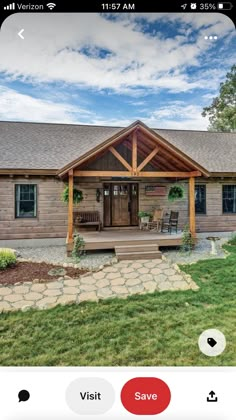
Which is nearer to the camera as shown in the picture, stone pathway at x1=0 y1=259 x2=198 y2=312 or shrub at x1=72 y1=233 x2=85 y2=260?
stone pathway at x1=0 y1=259 x2=198 y2=312

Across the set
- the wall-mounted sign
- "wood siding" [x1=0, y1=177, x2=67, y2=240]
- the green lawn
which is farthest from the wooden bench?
the green lawn

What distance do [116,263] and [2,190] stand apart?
17.1 feet

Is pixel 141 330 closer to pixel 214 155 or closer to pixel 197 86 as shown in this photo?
pixel 197 86

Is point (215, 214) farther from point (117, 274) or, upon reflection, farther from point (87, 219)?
point (117, 274)

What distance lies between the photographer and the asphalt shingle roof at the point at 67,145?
8086mm

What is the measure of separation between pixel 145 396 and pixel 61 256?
539 centimetres

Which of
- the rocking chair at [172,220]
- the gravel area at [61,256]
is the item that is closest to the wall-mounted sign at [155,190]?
the rocking chair at [172,220]

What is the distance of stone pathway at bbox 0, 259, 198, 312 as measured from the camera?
3.70 metres

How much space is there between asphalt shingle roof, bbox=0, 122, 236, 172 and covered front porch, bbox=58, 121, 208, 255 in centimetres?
117

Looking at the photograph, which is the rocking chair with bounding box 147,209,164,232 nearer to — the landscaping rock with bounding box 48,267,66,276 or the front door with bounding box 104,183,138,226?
the front door with bounding box 104,183,138,226

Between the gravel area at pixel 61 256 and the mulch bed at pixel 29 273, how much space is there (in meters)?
0.38

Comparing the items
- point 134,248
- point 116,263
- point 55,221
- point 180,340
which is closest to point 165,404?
point 180,340

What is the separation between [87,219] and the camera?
27.8 ft

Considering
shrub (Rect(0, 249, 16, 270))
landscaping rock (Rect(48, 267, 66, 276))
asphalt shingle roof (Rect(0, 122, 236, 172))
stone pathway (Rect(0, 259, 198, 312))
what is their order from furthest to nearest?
asphalt shingle roof (Rect(0, 122, 236, 172)) → shrub (Rect(0, 249, 16, 270)) → landscaping rock (Rect(48, 267, 66, 276)) → stone pathway (Rect(0, 259, 198, 312))
